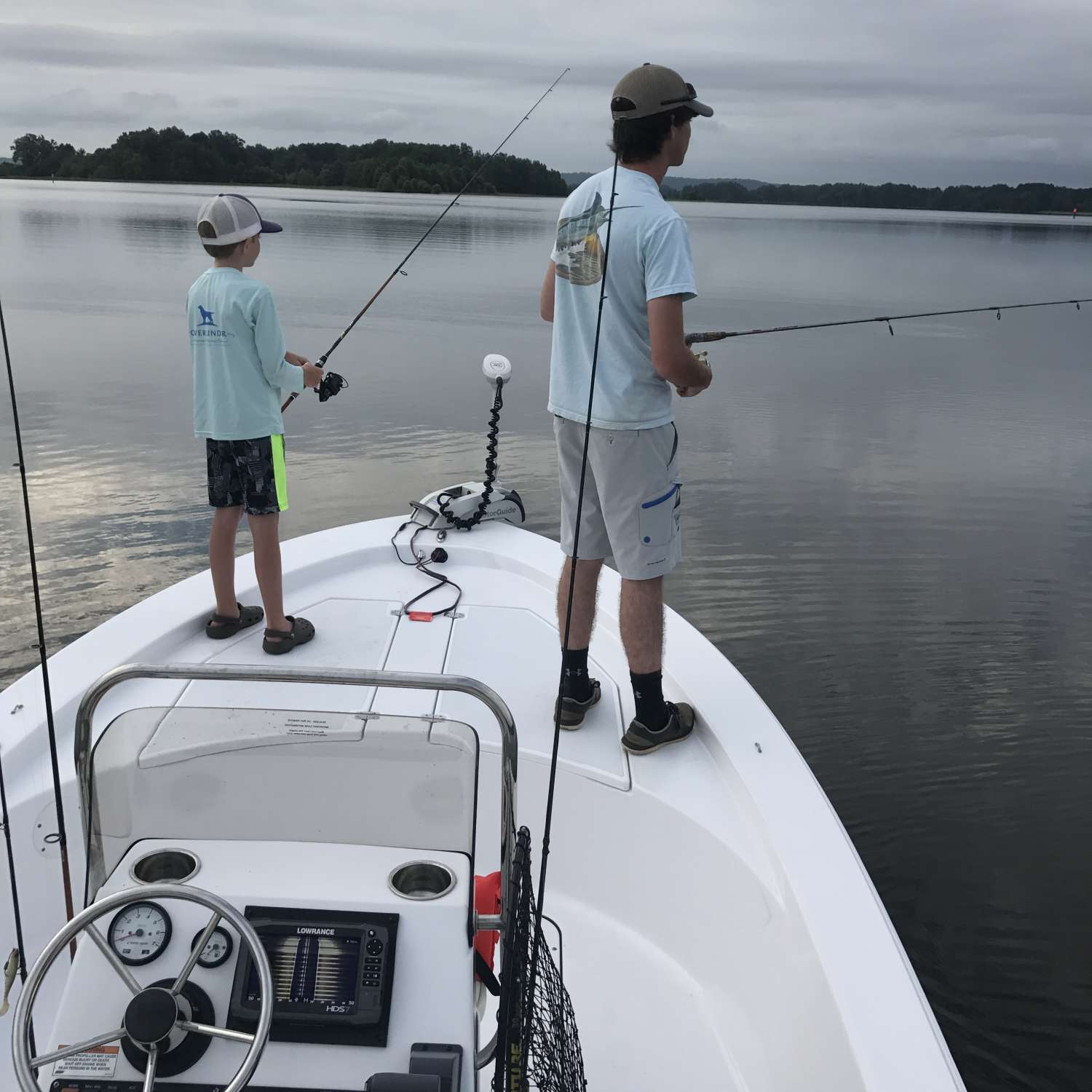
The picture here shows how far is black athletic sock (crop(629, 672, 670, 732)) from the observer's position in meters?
2.40

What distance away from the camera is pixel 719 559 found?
646 cm

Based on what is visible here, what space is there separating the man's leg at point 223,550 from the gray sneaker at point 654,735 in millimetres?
1234

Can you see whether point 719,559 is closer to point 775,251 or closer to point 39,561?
point 39,561

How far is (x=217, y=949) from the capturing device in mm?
1290

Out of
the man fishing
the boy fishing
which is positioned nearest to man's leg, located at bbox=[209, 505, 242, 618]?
the boy fishing

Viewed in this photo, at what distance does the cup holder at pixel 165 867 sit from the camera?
1403 mm

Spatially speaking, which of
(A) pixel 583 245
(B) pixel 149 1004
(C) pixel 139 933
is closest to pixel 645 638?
(A) pixel 583 245

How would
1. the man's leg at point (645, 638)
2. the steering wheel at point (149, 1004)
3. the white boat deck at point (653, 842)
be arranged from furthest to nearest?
the man's leg at point (645, 638)
the white boat deck at point (653, 842)
the steering wheel at point (149, 1004)

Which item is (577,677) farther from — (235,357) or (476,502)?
(476,502)

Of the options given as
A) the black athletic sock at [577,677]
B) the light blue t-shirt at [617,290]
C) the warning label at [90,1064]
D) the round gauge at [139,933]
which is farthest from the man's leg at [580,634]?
the warning label at [90,1064]

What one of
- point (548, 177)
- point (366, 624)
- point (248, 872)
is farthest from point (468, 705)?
point (548, 177)

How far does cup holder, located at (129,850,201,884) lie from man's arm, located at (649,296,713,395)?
1.32 meters

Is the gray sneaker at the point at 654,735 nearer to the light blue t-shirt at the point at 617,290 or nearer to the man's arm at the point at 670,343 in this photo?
the light blue t-shirt at the point at 617,290

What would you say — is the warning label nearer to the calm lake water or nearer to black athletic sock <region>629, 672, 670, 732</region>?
black athletic sock <region>629, 672, 670, 732</region>
